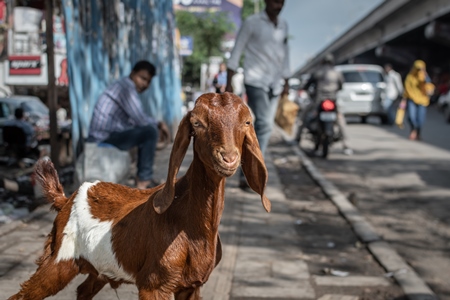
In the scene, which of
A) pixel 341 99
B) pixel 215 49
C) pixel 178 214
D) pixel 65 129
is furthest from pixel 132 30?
pixel 215 49

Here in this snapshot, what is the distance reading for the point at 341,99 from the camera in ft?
68.0

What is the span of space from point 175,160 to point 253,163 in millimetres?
343

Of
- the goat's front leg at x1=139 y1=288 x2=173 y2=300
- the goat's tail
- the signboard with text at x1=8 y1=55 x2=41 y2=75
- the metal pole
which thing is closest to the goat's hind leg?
the goat's tail

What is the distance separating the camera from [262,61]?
724 centimetres

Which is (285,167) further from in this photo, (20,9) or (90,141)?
(20,9)

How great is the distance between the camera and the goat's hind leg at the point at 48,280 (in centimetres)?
277

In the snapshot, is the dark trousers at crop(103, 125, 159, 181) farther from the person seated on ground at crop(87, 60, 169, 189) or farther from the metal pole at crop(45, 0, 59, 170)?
the metal pole at crop(45, 0, 59, 170)

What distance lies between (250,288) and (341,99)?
1731 centimetres

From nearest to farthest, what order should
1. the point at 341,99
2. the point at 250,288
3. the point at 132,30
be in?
the point at 250,288, the point at 132,30, the point at 341,99

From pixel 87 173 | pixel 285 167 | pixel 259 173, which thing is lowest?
pixel 285 167

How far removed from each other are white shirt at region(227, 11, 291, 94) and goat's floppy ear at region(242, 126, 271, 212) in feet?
15.1

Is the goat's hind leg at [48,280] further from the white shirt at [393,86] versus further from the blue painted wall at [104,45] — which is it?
the white shirt at [393,86]

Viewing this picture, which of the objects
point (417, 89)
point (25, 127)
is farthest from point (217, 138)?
point (417, 89)

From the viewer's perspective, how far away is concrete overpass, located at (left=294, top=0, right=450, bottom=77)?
27.7 meters
